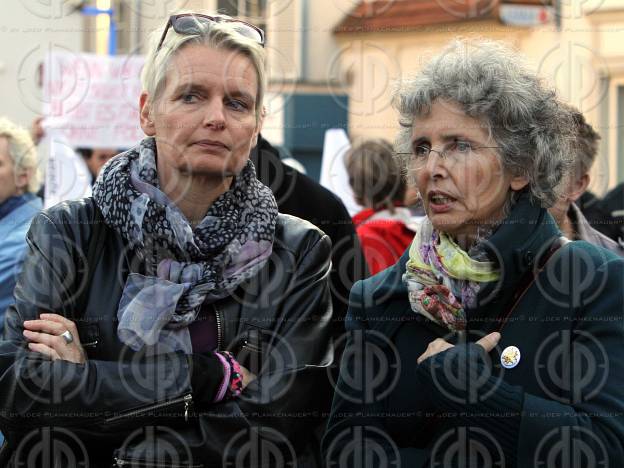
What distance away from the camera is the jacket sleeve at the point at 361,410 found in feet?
9.99

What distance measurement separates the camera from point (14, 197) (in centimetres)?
549

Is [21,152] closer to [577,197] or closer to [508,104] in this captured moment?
[577,197]

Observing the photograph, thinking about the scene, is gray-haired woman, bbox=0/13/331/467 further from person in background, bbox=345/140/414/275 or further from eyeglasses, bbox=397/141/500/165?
person in background, bbox=345/140/414/275

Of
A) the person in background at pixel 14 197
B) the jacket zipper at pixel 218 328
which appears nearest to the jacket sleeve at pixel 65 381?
the jacket zipper at pixel 218 328

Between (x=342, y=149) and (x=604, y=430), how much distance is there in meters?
5.04

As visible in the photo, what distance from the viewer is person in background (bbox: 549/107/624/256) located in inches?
170

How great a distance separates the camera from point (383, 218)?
5660mm

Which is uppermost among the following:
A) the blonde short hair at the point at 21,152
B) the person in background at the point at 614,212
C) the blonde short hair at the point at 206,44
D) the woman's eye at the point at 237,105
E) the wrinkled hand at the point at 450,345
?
the blonde short hair at the point at 206,44

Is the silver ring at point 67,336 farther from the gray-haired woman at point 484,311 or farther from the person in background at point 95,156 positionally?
the person in background at point 95,156

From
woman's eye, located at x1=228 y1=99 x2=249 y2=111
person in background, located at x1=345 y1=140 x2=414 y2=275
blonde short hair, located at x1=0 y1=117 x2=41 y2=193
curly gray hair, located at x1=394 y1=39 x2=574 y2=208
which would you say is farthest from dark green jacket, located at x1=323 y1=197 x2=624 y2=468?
blonde short hair, located at x1=0 y1=117 x2=41 y2=193

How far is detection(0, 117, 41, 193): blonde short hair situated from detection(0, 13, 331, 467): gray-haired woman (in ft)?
8.46

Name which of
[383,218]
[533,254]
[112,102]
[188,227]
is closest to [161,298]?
[188,227]

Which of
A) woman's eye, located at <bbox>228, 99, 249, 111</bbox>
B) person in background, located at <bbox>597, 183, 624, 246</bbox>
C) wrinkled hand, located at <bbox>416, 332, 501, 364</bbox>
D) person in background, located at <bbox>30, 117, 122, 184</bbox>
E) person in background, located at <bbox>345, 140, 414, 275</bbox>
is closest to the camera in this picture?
wrinkled hand, located at <bbox>416, 332, 501, 364</bbox>

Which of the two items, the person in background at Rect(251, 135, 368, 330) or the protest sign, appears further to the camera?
→ the protest sign
